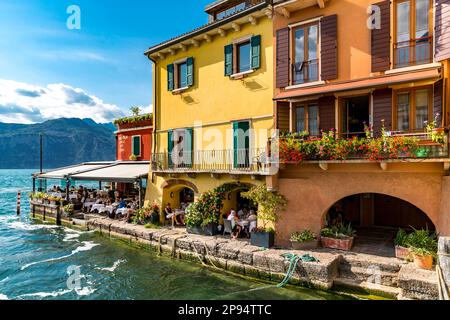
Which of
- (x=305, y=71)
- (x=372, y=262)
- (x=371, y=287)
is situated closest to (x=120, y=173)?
(x=305, y=71)

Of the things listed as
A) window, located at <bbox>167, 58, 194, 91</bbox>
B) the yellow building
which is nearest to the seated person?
the yellow building

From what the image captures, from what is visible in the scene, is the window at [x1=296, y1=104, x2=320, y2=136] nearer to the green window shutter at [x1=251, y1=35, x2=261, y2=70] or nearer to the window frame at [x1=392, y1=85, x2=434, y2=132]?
the window frame at [x1=392, y1=85, x2=434, y2=132]

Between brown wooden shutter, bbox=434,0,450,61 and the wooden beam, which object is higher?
the wooden beam

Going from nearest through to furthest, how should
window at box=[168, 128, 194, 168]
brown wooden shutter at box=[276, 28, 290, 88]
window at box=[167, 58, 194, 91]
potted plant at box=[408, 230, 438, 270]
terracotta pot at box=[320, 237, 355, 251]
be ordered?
potted plant at box=[408, 230, 438, 270]
terracotta pot at box=[320, 237, 355, 251]
brown wooden shutter at box=[276, 28, 290, 88]
window at box=[168, 128, 194, 168]
window at box=[167, 58, 194, 91]

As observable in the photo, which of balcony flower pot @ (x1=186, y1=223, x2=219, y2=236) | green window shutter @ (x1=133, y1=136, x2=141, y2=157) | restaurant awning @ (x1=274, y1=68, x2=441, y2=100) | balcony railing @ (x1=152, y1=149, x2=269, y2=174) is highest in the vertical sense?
restaurant awning @ (x1=274, y1=68, x2=441, y2=100)

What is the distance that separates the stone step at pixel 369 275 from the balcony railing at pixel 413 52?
23.7 feet

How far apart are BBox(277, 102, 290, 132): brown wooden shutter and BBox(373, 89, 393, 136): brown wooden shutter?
11.7 ft

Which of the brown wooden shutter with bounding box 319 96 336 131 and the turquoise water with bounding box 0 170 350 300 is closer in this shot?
the turquoise water with bounding box 0 170 350 300

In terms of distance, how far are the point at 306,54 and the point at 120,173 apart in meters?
14.3

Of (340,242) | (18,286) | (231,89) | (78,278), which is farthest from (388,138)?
(18,286)

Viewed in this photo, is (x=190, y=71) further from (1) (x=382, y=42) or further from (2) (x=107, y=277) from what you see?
(2) (x=107, y=277)

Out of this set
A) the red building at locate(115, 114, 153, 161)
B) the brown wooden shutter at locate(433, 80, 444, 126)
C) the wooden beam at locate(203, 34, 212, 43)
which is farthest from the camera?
the red building at locate(115, 114, 153, 161)

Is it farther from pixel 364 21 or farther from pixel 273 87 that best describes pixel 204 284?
pixel 364 21

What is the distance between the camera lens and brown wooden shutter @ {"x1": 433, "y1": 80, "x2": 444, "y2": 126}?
9.76 m
